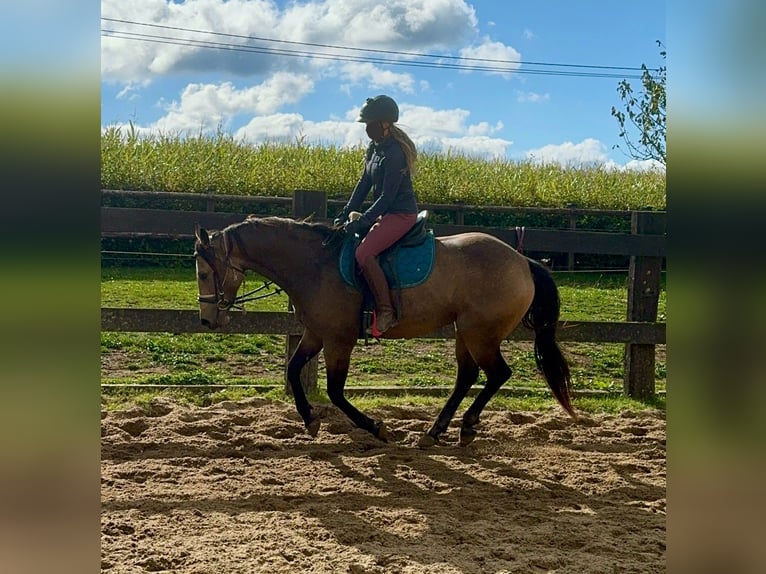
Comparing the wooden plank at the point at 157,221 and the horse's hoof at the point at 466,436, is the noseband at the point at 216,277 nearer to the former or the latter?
the wooden plank at the point at 157,221

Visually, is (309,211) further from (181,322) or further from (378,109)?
(378,109)

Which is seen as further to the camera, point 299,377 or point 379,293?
point 299,377

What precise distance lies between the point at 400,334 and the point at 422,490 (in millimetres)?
1397

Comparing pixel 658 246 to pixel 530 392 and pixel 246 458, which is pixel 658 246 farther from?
pixel 246 458

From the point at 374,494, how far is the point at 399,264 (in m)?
1.68

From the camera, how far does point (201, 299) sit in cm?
505

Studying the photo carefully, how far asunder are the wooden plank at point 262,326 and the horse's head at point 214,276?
2.35 feet

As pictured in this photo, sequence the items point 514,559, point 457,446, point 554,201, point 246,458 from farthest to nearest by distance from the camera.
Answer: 1. point 554,201
2. point 457,446
3. point 246,458
4. point 514,559

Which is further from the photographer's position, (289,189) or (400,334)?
(289,189)

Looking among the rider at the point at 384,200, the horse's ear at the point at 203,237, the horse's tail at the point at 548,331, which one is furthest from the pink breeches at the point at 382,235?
the horse's tail at the point at 548,331

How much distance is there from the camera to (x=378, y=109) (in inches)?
192

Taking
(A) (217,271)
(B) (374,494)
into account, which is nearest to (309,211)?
(A) (217,271)

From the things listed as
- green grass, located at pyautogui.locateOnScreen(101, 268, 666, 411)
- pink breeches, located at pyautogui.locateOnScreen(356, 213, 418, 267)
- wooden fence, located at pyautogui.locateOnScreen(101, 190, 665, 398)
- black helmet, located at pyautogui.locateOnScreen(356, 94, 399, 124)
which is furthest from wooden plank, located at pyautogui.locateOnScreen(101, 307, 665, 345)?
black helmet, located at pyautogui.locateOnScreen(356, 94, 399, 124)
